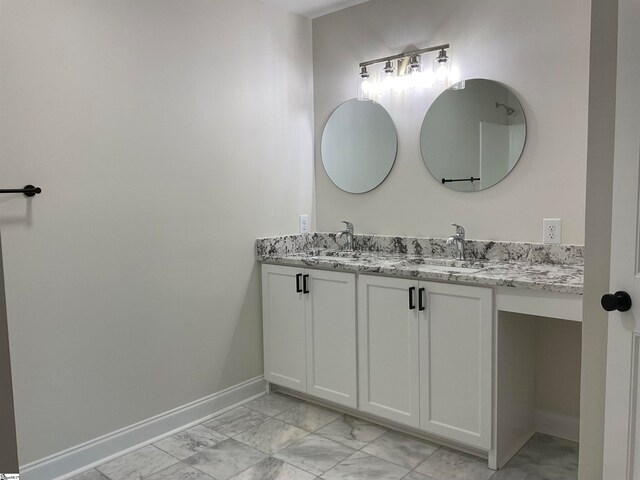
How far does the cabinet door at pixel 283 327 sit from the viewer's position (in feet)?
10.3

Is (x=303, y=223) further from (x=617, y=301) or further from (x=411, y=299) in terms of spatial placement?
(x=617, y=301)

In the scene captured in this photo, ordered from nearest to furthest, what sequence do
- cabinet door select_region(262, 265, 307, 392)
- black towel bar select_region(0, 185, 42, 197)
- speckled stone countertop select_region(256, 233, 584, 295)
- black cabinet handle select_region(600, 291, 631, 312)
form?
black cabinet handle select_region(600, 291, 631, 312) < black towel bar select_region(0, 185, 42, 197) < speckled stone countertop select_region(256, 233, 584, 295) < cabinet door select_region(262, 265, 307, 392)

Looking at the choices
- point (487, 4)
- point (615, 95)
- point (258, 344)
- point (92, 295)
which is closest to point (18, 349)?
point (92, 295)

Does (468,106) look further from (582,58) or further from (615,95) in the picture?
(615,95)

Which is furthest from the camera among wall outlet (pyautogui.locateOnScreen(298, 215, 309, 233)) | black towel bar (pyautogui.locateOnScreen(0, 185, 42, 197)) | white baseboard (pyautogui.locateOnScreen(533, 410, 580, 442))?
wall outlet (pyautogui.locateOnScreen(298, 215, 309, 233))

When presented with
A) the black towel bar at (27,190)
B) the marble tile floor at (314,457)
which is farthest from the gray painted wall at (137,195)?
the marble tile floor at (314,457)

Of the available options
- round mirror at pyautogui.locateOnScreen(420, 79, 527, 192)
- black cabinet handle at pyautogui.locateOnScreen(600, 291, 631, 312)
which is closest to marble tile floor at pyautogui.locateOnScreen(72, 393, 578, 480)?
black cabinet handle at pyautogui.locateOnScreen(600, 291, 631, 312)

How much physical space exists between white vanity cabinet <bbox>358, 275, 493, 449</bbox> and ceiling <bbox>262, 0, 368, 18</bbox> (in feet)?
5.72

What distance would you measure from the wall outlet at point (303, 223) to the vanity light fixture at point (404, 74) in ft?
2.81

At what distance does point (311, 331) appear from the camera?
3061 mm

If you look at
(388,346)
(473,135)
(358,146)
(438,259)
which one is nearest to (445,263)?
(438,259)

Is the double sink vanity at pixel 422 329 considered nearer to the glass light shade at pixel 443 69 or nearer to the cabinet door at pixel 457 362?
the cabinet door at pixel 457 362

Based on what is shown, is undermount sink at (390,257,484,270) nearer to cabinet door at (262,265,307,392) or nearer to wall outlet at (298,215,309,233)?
cabinet door at (262,265,307,392)

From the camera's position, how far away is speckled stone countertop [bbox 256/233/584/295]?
7.61 feet
